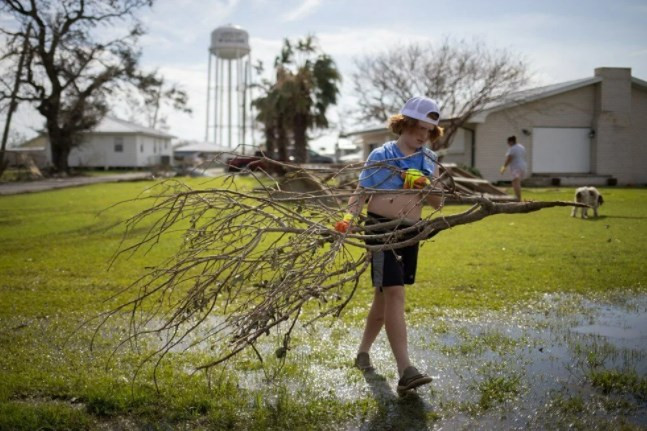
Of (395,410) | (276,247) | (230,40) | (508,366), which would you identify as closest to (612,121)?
(508,366)

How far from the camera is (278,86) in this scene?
36.0 m

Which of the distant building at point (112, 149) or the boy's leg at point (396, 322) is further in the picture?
the distant building at point (112, 149)

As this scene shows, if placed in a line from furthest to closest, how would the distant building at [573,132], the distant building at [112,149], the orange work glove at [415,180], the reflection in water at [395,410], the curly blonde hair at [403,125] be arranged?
the distant building at [112,149], the distant building at [573,132], the curly blonde hair at [403,125], the orange work glove at [415,180], the reflection in water at [395,410]

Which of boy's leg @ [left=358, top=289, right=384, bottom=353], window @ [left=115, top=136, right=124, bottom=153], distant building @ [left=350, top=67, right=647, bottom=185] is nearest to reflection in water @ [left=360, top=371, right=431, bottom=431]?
boy's leg @ [left=358, top=289, right=384, bottom=353]

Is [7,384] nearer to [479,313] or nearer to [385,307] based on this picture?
[385,307]

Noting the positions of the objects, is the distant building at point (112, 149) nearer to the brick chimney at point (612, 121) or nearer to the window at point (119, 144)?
the window at point (119, 144)

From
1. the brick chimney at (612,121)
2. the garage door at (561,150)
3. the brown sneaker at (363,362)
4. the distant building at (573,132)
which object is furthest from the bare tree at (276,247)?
the brick chimney at (612,121)

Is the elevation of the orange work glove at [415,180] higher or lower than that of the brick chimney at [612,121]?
lower

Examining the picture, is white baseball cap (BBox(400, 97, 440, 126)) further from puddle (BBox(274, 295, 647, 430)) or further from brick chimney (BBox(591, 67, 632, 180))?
brick chimney (BBox(591, 67, 632, 180))

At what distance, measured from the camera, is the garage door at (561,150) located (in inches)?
1213

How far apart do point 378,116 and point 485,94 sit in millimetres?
14307

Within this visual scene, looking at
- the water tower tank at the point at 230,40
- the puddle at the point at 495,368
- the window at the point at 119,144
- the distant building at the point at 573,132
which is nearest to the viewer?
the puddle at the point at 495,368

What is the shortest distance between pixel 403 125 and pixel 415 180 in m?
0.53

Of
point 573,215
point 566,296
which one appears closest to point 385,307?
point 566,296
